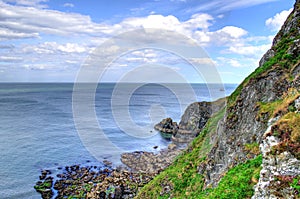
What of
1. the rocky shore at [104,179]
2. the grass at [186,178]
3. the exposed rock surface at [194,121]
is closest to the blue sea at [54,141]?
the rocky shore at [104,179]

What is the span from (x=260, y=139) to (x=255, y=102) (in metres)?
3.93

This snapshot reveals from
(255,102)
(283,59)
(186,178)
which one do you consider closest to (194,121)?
(186,178)

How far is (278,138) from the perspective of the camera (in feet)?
36.5

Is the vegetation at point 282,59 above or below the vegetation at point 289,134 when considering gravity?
above

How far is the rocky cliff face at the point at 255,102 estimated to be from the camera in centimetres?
1784

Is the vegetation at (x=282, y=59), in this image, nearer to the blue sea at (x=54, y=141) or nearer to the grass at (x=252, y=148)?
the grass at (x=252, y=148)

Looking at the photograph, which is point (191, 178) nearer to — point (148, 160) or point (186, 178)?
point (186, 178)

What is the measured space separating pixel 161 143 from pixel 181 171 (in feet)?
158

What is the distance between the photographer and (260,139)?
16.9 meters

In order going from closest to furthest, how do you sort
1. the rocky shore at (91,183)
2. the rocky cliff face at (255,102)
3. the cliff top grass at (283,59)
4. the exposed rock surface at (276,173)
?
the exposed rock surface at (276,173) → the rocky cliff face at (255,102) → the cliff top grass at (283,59) → the rocky shore at (91,183)

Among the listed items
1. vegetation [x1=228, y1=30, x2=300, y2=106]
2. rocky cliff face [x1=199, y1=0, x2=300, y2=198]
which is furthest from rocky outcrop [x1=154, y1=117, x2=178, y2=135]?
vegetation [x1=228, y1=30, x2=300, y2=106]

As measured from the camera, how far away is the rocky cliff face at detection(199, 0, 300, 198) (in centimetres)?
1784

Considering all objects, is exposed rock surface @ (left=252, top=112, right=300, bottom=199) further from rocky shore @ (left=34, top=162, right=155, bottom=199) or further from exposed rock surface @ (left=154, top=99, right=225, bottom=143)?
exposed rock surface @ (left=154, top=99, right=225, bottom=143)

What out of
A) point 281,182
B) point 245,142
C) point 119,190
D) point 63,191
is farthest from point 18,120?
point 281,182
